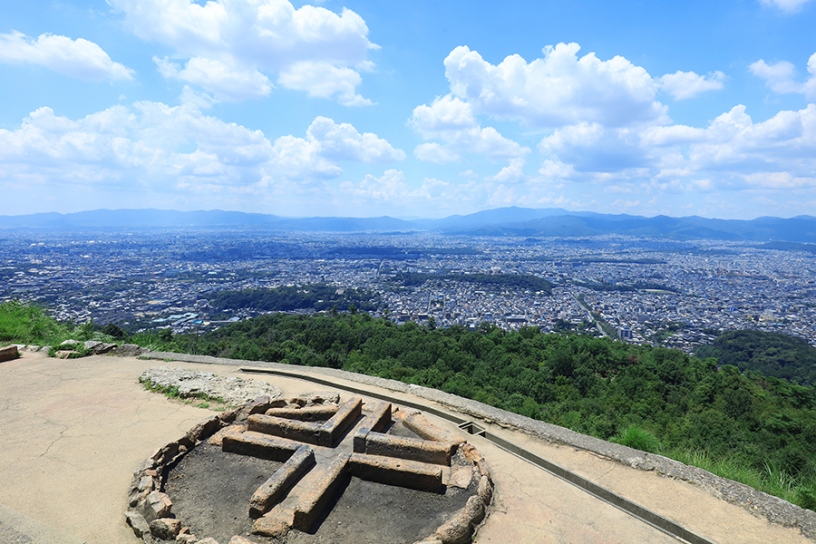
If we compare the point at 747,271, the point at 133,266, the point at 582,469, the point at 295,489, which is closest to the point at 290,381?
the point at 295,489

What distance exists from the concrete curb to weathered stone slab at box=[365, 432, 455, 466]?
6.94ft

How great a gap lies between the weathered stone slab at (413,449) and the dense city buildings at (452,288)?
21.3 meters

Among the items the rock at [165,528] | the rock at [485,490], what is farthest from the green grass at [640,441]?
the rock at [165,528]

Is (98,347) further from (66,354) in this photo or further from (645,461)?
(645,461)

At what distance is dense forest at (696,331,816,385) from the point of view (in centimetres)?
2562

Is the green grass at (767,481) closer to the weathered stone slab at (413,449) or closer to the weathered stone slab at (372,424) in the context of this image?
the weathered stone slab at (413,449)

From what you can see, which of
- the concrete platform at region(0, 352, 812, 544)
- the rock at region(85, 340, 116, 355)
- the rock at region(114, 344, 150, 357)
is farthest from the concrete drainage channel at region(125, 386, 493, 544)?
the rock at region(85, 340, 116, 355)

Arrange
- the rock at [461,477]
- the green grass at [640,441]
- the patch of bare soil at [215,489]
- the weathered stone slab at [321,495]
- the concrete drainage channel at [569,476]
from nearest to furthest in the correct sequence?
1. the weathered stone slab at [321,495]
2. the patch of bare soil at [215,489]
3. the concrete drainage channel at [569,476]
4. the rock at [461,477]
5. the green grass at [640,441]

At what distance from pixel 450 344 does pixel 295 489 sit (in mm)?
14366

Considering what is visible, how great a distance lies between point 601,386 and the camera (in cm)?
1520

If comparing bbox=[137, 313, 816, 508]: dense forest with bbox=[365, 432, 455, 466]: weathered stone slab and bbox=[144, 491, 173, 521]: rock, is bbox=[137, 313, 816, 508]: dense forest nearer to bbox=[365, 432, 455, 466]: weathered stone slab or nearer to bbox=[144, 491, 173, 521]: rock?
bbox=[365, 432, 455, 466]: weathered stone slab

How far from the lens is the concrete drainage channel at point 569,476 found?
4.53 meters

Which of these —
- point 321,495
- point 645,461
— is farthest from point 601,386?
point 321,495

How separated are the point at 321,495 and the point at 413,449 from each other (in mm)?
1438
